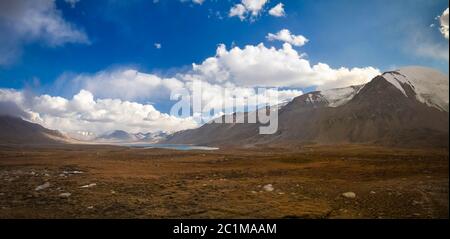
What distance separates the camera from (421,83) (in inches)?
3553

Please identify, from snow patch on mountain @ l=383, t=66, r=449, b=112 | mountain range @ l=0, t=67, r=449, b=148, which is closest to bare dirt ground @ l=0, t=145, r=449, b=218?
mountain range @ l=0, t=67, r=449, b=148

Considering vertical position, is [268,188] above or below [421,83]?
below

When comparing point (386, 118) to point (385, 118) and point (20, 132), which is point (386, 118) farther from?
point (20, 132)

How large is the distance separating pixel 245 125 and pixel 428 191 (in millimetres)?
156695

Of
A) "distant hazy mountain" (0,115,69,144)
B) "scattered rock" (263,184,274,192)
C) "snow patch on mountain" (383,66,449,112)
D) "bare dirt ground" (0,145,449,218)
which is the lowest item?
"scattered rock" (263,184,274,192)

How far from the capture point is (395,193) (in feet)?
36.5

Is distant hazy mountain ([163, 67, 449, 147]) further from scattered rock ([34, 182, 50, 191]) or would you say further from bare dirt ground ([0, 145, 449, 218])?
scattered rock ([34, 182, 50, 191])

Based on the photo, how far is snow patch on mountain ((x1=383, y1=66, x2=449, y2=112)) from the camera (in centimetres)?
7941

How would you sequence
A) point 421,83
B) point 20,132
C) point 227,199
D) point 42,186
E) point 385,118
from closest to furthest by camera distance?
1. point 227,199
2. point 42,186
3. point 385,118
4. point 421,83
5. point 20,132

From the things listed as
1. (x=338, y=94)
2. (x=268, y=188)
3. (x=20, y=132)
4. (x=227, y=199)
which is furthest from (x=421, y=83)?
(x=20, y=132)

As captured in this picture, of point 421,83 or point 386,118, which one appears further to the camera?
point 421,83

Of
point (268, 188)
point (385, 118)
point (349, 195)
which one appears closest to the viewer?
point (349, 195)

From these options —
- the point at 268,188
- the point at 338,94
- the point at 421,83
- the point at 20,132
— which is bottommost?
the point at 268,188
